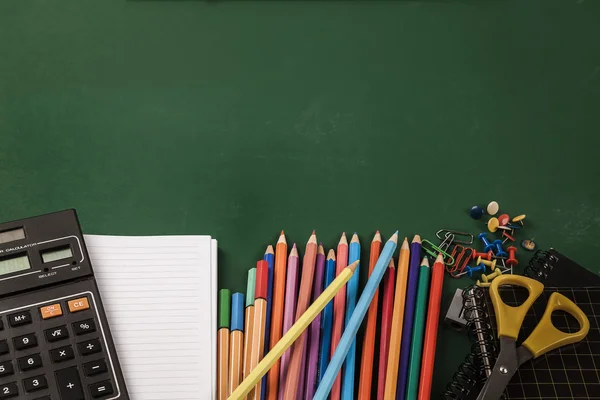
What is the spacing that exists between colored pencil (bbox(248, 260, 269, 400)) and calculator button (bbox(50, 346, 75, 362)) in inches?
8.9

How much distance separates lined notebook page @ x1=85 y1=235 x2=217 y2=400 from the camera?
831mm

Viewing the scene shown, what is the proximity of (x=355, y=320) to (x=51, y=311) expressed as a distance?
0.39 metres

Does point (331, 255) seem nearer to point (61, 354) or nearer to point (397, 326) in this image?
point (397, 326)

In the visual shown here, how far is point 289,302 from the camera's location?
0.86 metres

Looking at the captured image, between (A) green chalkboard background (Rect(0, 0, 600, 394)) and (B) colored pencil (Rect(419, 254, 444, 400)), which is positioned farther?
(A) green chalkboard background (Rect(0, 0, 600, 394))

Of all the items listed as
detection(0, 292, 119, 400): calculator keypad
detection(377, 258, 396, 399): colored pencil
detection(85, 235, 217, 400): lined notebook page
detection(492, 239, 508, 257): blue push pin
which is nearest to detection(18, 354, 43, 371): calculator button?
detection(0, 292, 119, 400): calculator keypad

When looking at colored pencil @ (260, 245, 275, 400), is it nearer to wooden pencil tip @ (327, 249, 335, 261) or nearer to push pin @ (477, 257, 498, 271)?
wooden pencil tip @ (327, 249, 335, 261)

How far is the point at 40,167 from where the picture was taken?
0.96 metres

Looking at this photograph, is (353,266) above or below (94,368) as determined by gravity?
above

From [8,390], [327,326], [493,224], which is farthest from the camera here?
[493,224]

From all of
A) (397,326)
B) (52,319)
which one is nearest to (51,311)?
(52,319)

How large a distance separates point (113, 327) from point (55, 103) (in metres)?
0.38

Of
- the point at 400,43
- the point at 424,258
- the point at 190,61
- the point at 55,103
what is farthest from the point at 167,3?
the point at 424,258

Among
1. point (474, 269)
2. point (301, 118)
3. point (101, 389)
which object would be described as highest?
point (301, 118)
